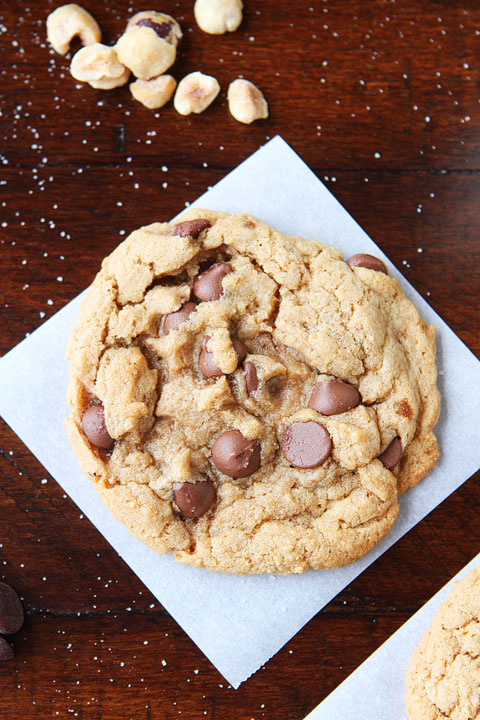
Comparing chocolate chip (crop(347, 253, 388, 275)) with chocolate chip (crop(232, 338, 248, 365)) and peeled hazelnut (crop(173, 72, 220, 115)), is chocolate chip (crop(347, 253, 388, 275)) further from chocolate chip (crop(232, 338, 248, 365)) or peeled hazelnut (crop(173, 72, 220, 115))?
peeled hazelnut (crop(173, 72, 220, 115))

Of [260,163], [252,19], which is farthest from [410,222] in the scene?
[252,19]

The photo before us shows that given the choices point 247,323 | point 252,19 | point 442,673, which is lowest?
point 442,673

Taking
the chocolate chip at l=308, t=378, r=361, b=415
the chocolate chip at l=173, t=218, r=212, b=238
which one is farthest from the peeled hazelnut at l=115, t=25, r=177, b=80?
the chocolate chip at l=308, t=378, r=361, b=415

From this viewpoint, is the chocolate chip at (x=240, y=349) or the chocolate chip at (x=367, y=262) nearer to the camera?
the chocolate chip at (x=240, y=349)

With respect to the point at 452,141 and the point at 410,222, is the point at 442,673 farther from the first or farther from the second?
the point at 452,141

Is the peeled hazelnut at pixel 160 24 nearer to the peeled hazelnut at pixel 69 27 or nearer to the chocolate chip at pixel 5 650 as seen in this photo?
the peeled hazelnut at pixel 69 27

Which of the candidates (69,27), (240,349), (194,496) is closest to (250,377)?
(240,349)

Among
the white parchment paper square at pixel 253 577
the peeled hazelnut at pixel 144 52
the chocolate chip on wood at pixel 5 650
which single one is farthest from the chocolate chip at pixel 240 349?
the chocolate chip on wood at pixel 5 650
